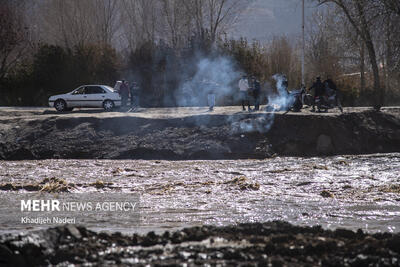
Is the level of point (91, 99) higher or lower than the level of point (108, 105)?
higher

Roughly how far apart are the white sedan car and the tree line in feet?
28.0

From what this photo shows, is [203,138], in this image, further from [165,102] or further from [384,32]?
[165,102]

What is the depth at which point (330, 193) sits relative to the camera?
15133mm

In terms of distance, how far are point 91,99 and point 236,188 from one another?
15413mm

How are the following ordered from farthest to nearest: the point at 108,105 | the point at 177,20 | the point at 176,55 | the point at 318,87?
the point at 177,20
the point at 176,55
the point at 108,105
the point at 318,87

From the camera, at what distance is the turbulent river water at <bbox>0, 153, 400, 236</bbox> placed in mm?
11734

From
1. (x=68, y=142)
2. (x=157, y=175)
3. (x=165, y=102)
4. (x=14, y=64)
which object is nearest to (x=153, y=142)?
(x=68, y=142)

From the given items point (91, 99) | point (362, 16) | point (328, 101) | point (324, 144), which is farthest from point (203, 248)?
point (91, 99)

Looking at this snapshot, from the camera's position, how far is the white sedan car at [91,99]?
98.1 ft

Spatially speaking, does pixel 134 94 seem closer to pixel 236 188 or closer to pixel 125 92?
pixel 125 92

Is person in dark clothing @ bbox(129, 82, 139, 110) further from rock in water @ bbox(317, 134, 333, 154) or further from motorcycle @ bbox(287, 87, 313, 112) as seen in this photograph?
rock in water @ bbox(317, 134, 333, 154)

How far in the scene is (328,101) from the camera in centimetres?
2722

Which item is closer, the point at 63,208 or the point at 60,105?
the point at 63,208

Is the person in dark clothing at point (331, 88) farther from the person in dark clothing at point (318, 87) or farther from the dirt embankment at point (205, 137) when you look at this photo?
the dirt embankment at point (205, 137)
